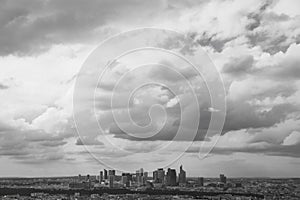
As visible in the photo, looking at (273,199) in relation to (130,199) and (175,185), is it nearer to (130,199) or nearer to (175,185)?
(130,199)

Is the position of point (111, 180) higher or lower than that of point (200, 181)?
higher

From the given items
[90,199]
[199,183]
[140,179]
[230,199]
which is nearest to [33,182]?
[140,179]

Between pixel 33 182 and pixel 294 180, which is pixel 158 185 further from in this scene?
pixel 33 182

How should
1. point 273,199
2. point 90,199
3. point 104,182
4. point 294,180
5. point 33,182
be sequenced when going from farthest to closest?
point 33,182 → point 104,182 → point 294,180 → point 90,199 → point 273,199

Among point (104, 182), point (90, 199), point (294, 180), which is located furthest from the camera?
point (104, 182)

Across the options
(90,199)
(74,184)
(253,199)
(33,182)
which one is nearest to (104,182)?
(74,184)

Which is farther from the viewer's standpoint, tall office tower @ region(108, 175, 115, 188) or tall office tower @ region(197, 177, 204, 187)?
tall office tower @ region(197, 177, 204, 187)

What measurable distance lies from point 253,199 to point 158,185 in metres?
56.7

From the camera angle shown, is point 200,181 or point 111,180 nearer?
point 111,180

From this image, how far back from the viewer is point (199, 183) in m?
160

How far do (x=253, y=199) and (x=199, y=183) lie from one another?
69.4 m

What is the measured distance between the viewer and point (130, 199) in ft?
307

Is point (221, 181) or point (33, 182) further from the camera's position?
point (33, 182)

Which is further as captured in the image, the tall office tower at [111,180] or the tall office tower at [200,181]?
the tall office tower at [200,181]
